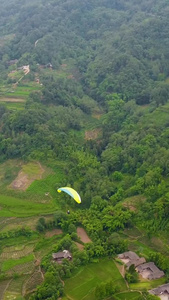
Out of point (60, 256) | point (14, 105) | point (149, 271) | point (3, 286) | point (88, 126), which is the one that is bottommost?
point (88, 126)

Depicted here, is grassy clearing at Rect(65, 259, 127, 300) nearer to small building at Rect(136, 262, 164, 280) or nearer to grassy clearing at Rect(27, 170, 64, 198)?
small building at Rect(136, 262, 164, 280)

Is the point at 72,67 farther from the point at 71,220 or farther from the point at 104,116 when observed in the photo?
the point at 71,220

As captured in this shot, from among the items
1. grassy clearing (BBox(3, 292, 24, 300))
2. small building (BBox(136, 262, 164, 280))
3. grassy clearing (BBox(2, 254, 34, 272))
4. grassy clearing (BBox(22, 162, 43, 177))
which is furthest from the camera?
grassy clearing (BBox(22, 162, 43, 177))

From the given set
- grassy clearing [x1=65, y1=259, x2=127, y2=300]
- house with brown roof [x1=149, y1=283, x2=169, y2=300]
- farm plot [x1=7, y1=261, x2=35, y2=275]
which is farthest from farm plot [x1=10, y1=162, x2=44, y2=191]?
house with brown roof [x1=149, y1=283, x2=169, y2=300]

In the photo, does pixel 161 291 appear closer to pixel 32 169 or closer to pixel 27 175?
pixel 27 175

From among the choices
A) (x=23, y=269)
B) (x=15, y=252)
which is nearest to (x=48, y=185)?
(x=15, y=252)

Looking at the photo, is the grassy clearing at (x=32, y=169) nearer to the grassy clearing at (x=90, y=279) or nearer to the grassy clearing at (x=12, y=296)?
the grassy clearing at (x=90, y=279)
